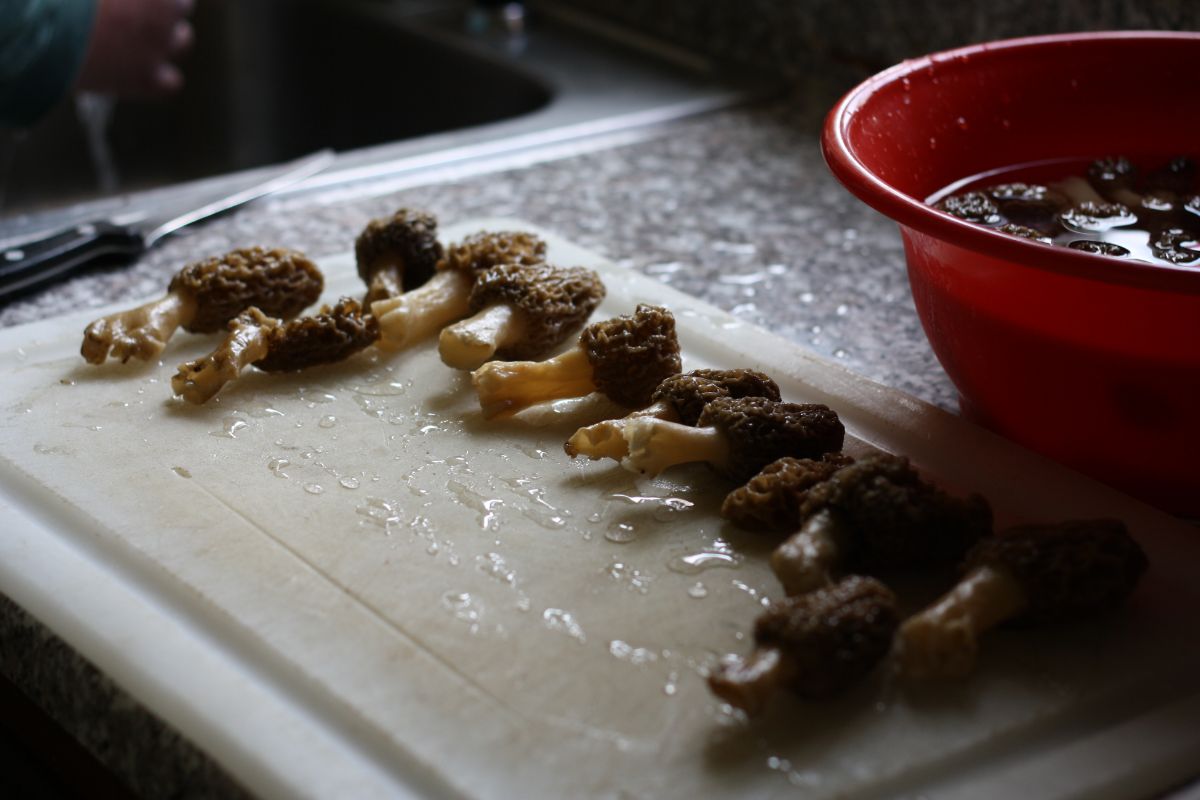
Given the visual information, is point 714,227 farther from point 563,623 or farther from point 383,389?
point 563,623

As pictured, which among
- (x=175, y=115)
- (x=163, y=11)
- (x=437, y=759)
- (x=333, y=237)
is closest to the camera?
(x=437, y=759)

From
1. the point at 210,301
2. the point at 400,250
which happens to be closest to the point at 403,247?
the point at 400,250

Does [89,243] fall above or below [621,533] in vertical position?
above

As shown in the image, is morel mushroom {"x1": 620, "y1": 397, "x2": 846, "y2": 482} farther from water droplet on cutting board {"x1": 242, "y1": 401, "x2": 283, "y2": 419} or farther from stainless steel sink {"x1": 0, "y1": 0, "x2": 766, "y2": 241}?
stainless steel sink {"x1": 0, "y1": 0, "x2": 766, "y2": 241}

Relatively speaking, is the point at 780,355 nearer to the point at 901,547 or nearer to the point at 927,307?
the point at 927,307

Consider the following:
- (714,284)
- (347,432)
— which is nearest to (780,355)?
(714,284)

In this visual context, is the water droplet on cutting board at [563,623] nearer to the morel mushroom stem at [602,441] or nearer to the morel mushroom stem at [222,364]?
the morel mushroom stem at [602,441]
